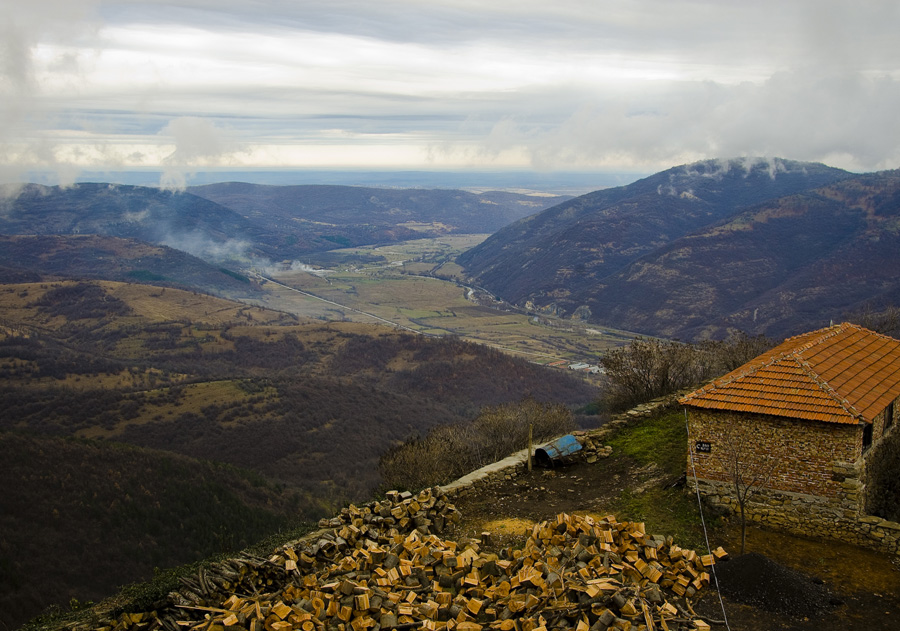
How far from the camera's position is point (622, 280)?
571 feet

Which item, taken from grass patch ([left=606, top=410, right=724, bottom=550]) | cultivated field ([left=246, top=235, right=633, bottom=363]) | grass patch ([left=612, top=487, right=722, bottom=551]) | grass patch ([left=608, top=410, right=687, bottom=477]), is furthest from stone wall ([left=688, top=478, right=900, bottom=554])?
cultivated field ([left=246, top=235, right=633, bottom=363])

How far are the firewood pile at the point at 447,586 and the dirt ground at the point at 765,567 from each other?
72cm

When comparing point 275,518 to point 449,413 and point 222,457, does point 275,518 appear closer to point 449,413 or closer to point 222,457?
point 222,457

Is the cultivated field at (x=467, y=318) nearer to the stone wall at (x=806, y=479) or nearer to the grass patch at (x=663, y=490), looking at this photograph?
the grass patch at (x=663, y=490)

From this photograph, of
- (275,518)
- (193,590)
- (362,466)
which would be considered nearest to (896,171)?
(362,466)

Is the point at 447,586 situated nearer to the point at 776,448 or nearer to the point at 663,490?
the point at 663,490

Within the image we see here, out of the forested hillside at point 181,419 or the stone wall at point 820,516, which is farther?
the forested hillside at point 181,419

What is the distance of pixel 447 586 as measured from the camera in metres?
11.8

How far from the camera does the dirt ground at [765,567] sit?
1141 centimetres

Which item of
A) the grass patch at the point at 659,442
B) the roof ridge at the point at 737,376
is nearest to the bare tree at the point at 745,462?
the roof ridge at the point at 737,376

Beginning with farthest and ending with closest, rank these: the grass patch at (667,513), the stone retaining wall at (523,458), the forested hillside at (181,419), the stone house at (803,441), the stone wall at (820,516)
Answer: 1. the forested hillside at (181,419)
2. the stone retaining wall at (523,458)
3. the grass patch at (667,513)
4. the stone house at (803,441)
5. the stone wall at (820,516)

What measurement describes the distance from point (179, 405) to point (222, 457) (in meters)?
11.3

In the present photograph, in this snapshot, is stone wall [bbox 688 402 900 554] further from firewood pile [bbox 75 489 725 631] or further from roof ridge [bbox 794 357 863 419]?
firewood pile [bbox 75 489 725 631]

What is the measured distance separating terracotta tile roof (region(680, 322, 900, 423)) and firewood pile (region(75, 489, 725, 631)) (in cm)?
409
